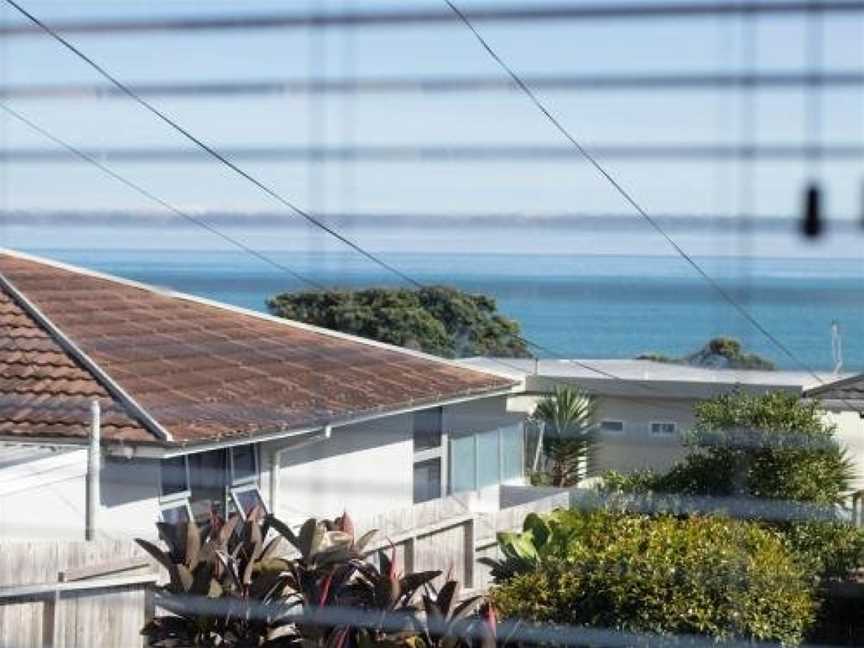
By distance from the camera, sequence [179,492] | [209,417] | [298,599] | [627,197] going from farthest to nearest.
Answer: [179,492] < [209,417] < [298,599] < [627,197]

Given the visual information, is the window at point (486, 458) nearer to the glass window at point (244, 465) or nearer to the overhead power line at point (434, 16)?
the glass window at point (244, 465)

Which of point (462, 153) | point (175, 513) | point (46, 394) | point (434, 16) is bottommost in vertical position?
point (175, 513)

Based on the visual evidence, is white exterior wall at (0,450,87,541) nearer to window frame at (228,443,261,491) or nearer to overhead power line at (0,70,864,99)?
window frame at (228,443,261,491)

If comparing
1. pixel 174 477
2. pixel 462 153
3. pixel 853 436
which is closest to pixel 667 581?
pixel 853 436

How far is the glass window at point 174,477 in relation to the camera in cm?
303

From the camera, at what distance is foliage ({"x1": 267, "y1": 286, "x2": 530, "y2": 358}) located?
1714mm

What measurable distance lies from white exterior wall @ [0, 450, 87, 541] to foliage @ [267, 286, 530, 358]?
37.3 inches

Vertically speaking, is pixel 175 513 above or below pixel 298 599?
above

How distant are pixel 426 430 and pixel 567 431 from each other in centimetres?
91

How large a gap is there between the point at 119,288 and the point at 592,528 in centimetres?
102

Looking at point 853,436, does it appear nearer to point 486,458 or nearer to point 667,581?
point 667,581

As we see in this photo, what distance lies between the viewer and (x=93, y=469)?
279cm

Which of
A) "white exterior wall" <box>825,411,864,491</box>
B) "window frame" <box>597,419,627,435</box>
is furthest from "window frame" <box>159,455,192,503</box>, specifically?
"white exterior wall" <box>825,411,864,491</box>

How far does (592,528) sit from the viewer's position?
2.29 meters
